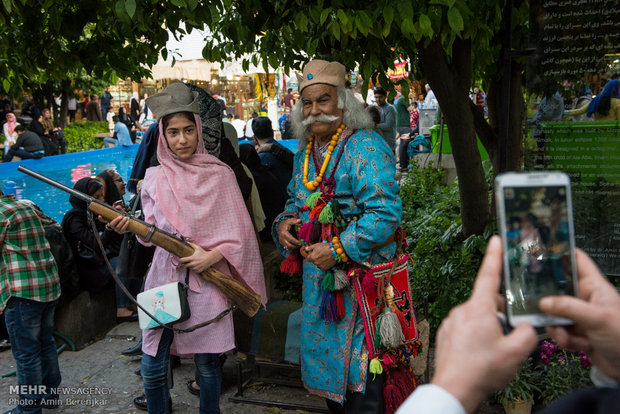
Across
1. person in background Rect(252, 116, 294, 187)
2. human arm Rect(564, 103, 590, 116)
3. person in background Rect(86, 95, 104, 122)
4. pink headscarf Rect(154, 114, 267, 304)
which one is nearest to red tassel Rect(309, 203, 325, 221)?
pink headscarf Rect(154, 114, 267, 304)

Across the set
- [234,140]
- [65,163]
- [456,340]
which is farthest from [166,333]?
[65,163]

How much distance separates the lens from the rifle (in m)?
3.11

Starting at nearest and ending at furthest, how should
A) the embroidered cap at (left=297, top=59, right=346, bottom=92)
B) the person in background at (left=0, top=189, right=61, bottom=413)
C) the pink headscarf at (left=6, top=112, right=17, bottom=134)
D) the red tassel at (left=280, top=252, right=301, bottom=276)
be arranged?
the embroidered cap at (left=297, top=59, right=346, bottom=92) < the red tassel at (left=280, top=252, right=301, bottom=276) < the person in background at (left=0, top=189, right=61, bottom=413) < the pink headscarf at (left=6, top=112, right=17, bottom=134)

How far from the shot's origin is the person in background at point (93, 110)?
84.5 feet

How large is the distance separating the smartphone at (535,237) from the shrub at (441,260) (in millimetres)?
2956

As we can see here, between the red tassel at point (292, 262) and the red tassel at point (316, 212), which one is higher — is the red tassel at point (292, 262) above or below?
below

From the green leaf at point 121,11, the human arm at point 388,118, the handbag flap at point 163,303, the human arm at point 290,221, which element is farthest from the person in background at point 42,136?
the green leaf at point 121,11

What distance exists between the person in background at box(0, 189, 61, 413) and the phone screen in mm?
3444

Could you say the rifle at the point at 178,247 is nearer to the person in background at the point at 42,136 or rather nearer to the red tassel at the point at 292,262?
the red tassel at the point at 292,262

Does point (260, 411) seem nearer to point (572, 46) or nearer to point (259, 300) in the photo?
point (259, 300)

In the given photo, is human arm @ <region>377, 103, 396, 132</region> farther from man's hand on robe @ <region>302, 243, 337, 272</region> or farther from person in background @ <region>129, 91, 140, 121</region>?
person in background @ <region>129, 91, 140, 121</region>

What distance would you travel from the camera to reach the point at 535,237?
0.97 m

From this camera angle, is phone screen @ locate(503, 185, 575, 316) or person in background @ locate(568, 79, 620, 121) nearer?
phone screen @ locate(503, 185, 575, 316)

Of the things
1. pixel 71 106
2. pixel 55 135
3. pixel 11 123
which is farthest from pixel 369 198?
pixel 71 106
